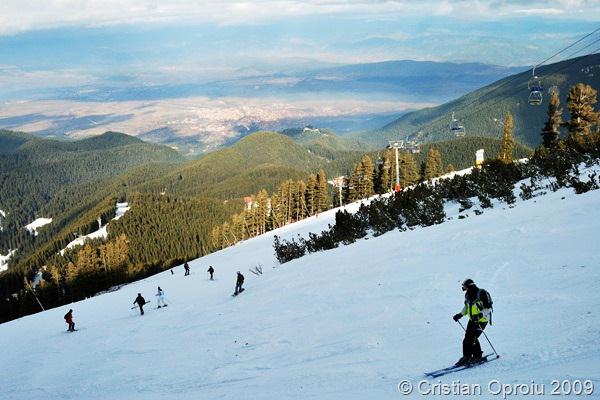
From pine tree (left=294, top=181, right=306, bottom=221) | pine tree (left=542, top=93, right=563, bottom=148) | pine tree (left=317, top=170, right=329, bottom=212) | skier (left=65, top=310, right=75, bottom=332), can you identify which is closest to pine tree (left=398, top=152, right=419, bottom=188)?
pine tree (left=317, top=170, right=329, bottom=212)

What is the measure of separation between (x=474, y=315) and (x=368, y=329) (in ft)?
13.2

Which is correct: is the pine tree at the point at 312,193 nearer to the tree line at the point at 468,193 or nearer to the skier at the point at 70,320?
the tree line at the point at 468,193

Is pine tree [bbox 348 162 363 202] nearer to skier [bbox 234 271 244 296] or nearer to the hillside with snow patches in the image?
the hillside with snow patches

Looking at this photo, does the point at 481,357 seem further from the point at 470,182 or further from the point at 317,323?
the point at 470,182

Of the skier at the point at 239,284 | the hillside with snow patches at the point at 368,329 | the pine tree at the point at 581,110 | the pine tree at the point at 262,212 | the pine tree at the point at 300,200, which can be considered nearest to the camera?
the hillside with snow patches at the point at 368,329

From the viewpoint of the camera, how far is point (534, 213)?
702 inches

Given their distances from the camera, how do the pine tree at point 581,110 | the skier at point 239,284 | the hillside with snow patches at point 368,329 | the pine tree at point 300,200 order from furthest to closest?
the pine tree at point 300,200, the pine tree at point 581,110, the skier at point 239,284, the hillside with snow patches at point 368,329

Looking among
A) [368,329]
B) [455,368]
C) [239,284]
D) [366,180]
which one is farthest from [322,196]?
[455,368]

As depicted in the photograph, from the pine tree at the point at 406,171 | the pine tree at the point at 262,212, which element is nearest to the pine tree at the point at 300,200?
the pine tree at the point at 262,212

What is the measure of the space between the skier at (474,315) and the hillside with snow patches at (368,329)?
264 mm

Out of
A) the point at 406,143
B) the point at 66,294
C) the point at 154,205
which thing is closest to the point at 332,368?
the point at 406,143

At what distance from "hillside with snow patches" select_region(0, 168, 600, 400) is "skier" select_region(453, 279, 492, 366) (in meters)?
0.26

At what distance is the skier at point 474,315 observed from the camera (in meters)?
8.40

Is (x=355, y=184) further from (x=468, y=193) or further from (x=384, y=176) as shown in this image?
(x=468, y=193)
